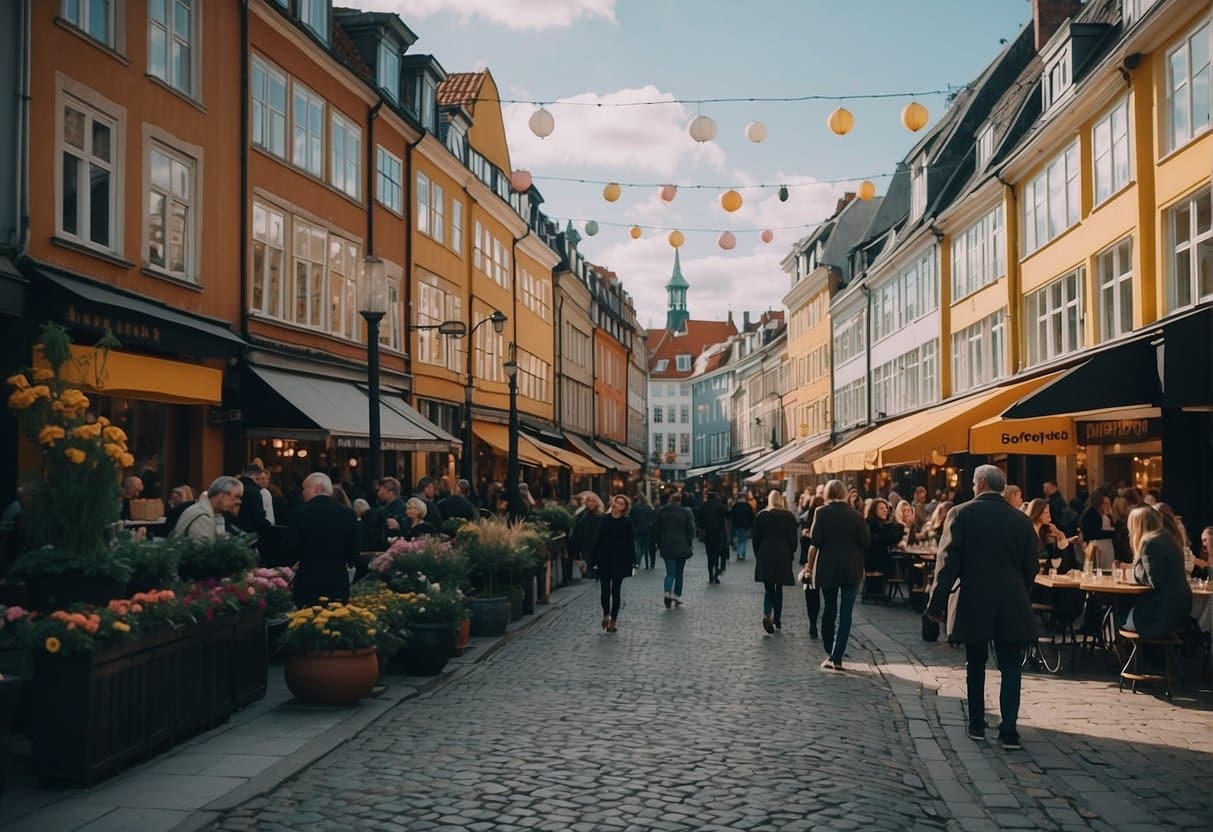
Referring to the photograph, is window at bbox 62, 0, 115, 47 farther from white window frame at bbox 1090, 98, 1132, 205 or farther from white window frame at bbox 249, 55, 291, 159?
white window frame at bbox 1090, 98, 1132, 205

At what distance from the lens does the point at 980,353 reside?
32.0 metres

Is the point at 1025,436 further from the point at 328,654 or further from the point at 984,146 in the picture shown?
the point at 984,146

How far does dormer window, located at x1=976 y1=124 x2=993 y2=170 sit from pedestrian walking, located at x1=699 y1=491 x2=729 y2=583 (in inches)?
454

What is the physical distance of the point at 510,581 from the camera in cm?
1642

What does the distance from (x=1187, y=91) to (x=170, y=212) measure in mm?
14928

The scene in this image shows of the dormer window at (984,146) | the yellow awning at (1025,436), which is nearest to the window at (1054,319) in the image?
the dormer window at (984,146)

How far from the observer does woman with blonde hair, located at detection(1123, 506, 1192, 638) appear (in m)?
10.7

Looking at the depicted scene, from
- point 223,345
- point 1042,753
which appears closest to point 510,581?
point 223,345

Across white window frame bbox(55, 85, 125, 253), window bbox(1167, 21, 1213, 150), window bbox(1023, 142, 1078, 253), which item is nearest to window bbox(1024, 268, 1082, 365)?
window bbox(1023, 142, 1078, 253)

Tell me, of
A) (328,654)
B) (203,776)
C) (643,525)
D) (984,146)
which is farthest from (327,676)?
(984,146)

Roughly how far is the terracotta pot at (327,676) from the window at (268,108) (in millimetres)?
13312

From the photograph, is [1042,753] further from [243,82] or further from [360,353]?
[360,353]

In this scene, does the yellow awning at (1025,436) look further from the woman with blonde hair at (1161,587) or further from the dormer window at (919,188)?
the dormer window at (919,188)

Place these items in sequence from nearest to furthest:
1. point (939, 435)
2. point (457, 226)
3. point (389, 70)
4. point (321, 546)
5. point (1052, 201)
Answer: point (321, 546) < point (939, 435) < point (1052, 201) < point (389, 70) < point (457, 226)
